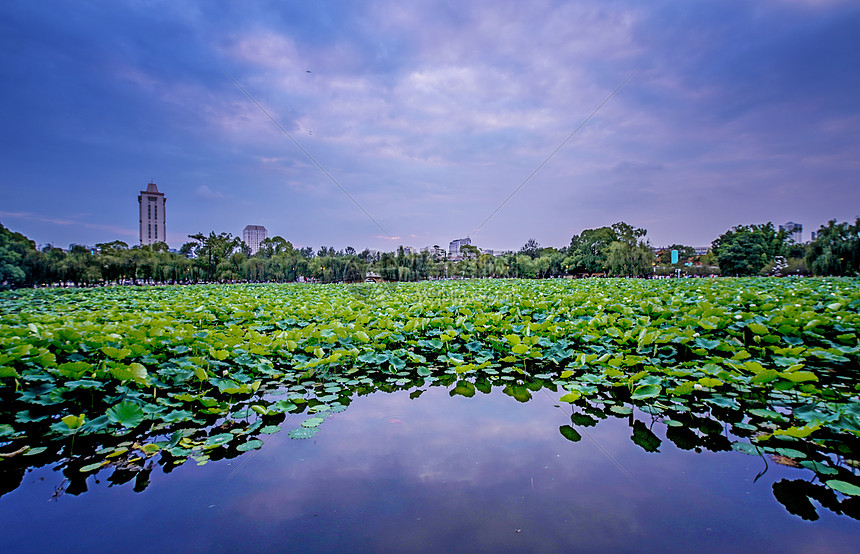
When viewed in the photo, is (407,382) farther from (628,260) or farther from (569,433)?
(628,260)

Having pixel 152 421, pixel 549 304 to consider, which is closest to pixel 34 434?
pixel 152 421

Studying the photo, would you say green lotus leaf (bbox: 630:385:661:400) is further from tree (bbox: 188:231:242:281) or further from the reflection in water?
tree (bbox: 188:231:242:281)

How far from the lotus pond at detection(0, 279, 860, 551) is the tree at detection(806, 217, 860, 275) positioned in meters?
39.1

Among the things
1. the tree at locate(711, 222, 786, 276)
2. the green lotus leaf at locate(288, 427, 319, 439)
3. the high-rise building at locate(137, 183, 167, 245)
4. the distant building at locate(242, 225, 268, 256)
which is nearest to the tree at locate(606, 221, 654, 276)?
the tree at locate(711, 222, 786, 276)

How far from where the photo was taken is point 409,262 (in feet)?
161

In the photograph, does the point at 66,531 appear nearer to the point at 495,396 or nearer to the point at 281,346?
the point at 281,346

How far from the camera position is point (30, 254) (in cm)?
3092

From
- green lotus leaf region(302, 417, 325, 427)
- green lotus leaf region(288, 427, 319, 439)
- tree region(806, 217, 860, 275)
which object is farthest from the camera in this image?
tree region(806, 217, 860, 275)

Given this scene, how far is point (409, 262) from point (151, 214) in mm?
82589

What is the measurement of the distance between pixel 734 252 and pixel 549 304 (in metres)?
51.3

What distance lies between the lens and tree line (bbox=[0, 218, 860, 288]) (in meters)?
33.3

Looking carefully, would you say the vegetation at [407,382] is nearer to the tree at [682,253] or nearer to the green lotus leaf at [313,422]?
the green lotus leaf at [313,422]

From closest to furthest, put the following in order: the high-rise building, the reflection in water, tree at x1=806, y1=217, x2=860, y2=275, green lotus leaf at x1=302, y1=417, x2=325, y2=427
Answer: the reflection in water, green lotus leaf at x1=302, y1=417, x2=325, y2=427, tree at x1=806, y1=217, x2=860, y2=275, the high-rise building

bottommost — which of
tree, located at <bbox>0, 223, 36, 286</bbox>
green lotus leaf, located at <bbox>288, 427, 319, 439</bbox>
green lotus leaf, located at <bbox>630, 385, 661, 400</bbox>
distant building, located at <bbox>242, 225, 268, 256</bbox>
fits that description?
green lotus leaf, located at <bbox>288, 427, 319, 439</bbox>
